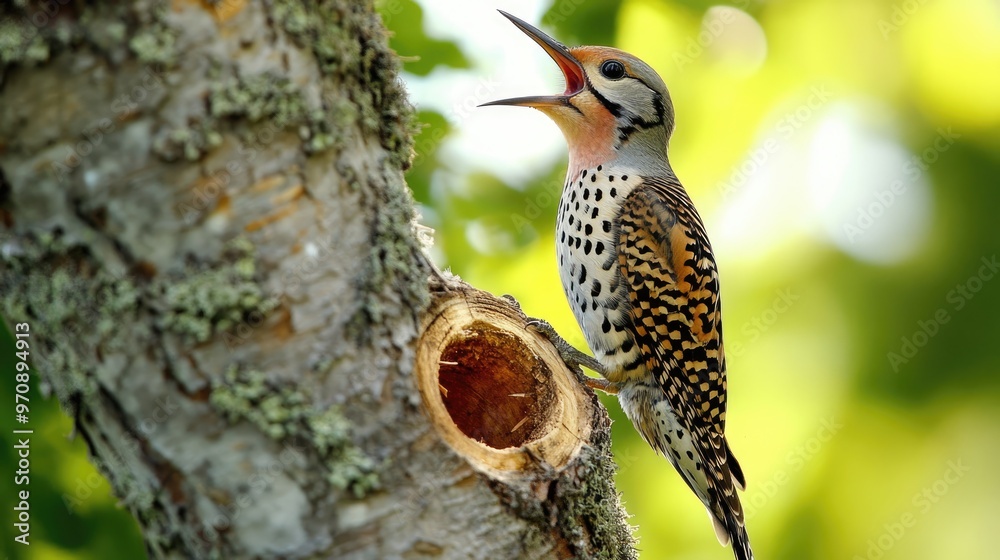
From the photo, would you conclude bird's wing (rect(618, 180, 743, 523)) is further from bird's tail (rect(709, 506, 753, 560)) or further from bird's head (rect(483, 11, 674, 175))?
bird's head (rect(483, 11, 674, 175))

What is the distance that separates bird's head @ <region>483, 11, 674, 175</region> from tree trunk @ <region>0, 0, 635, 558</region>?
2.26 metres

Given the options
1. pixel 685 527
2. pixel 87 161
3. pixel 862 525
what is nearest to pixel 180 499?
pixel 87 161

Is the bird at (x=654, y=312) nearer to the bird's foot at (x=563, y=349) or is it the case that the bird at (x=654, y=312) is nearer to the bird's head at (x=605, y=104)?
the bird's head at (x=605, y=104)

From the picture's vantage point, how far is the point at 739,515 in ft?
11.7

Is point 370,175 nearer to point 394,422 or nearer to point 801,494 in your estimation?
point 394,422

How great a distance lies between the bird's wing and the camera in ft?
12.2

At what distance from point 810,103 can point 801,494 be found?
74.8 inches

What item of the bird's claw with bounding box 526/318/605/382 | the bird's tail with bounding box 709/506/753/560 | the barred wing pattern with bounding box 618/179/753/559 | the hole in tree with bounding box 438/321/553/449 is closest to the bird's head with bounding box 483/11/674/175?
the barred wing pattern with bounding box 618/179/753/559

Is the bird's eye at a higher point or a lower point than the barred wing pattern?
higher

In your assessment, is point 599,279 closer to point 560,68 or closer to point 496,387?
point 496,387

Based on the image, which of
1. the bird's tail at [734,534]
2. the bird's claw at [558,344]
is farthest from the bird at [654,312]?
the bird's claw at [558,344]

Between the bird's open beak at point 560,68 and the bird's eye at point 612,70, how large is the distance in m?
0.11

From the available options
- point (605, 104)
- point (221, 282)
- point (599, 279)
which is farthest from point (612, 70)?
point (221, 282)

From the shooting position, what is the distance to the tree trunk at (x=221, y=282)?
5.32 feet
